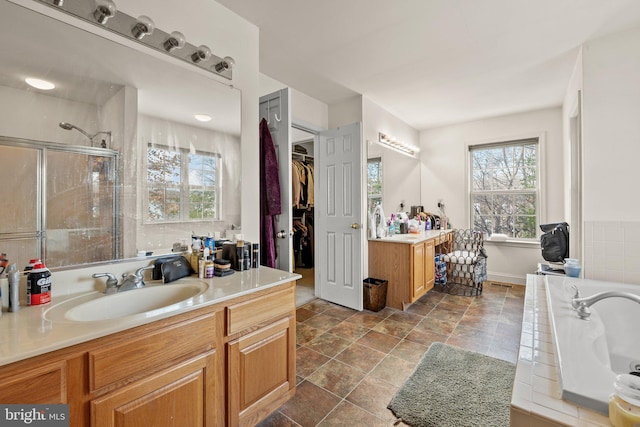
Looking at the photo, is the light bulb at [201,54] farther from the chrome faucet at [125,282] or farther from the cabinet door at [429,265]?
the cabinet door at [429,265]

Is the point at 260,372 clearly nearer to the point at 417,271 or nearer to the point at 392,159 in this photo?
the point at 417,271

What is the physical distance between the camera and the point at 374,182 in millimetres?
3684

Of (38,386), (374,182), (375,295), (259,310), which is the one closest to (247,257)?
(259,310)

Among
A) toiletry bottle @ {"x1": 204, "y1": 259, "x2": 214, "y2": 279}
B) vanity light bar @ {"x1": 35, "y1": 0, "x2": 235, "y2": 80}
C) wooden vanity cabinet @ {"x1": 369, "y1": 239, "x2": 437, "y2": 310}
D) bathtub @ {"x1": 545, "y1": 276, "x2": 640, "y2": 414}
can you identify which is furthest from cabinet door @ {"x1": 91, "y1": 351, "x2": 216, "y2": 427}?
wooden vanity cabinet @ {"x1": 369, "y1": 239, "x2": 437, "y2": 310}

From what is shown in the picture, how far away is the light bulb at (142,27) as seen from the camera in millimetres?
1452

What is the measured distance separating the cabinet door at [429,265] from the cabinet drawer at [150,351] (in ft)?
9.52

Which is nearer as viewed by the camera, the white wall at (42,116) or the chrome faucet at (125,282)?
the white wall at (42,116)

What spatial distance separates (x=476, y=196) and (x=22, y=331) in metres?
5.14

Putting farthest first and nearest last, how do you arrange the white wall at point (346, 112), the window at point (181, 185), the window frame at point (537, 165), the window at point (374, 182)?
1. the window frame at point (537, 165)
2. the window at point (374, 182)
3. the white wall at point (346, 112)
4. the window at point (181, 185)

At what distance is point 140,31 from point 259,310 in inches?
63.4

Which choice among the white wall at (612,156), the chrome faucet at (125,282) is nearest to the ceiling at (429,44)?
the white wall at (612,156)

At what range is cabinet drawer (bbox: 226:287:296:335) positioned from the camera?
1325mm

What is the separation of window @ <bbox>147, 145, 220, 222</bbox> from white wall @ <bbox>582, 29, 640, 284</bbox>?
115 inches

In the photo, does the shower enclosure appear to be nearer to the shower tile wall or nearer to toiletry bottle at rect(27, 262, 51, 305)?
toiletry bottle at rect(27, 262, 51, 305)
